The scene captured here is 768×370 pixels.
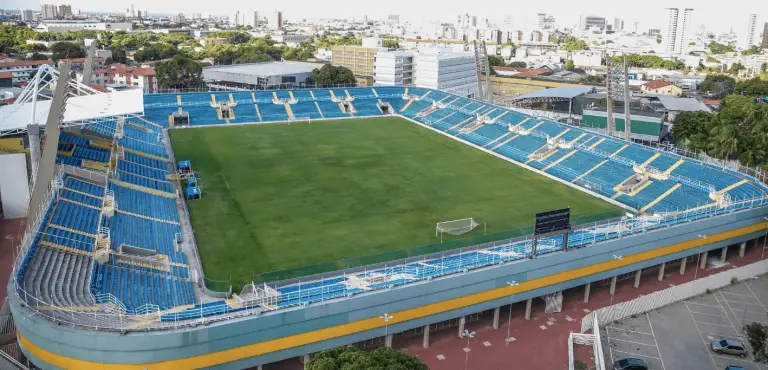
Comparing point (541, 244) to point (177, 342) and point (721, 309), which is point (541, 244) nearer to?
point (721, 309)

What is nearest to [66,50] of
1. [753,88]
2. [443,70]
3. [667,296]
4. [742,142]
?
[443,70]

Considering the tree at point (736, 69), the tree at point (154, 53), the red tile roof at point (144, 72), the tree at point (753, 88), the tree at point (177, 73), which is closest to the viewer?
the tree at point (177, 73)

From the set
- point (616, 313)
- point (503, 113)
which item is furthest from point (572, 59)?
point (616, 313)

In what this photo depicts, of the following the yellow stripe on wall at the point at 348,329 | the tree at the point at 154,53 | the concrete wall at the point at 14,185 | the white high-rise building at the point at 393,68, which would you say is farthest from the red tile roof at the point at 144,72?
the yellow stripe on wall at the point at 348,329

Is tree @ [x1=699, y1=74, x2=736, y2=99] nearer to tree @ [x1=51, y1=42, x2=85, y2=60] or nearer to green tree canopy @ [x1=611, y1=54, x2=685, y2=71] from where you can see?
green tree canopy @ [x1=611, y1=54, x2=685, y2=71]

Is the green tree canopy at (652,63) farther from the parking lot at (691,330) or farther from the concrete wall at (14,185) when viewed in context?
the concrete wall at (14,185)

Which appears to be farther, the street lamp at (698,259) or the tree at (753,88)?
the tree at (753,88)

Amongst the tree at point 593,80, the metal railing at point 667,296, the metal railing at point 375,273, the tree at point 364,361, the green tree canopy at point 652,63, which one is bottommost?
the metal railing at point 667,296
